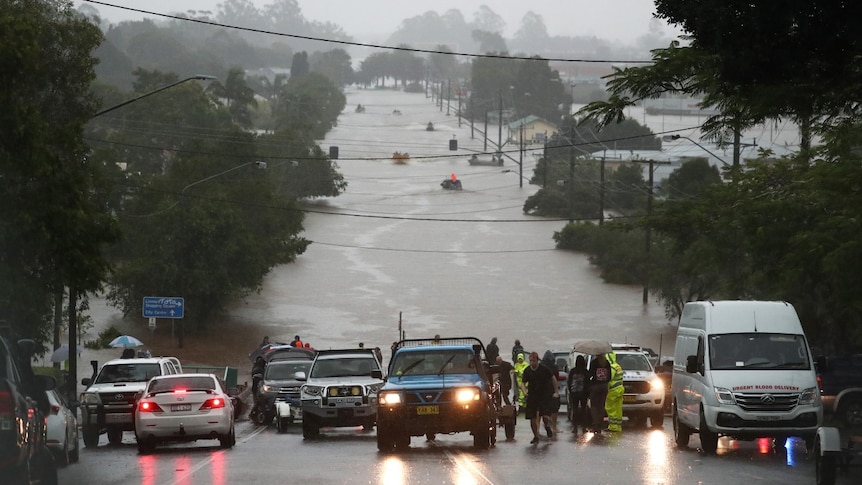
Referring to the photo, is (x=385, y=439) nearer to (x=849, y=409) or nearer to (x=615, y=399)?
(x=615, y=399)

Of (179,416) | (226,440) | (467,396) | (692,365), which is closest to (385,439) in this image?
(467,396)

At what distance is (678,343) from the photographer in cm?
2622

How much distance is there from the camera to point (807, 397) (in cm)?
2219

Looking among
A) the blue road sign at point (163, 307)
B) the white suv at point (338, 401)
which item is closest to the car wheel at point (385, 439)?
the white suv at point (338, 401)

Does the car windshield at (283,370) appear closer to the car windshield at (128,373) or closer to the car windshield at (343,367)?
the car windshield at (343,367)

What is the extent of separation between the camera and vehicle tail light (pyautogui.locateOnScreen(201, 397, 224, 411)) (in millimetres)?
24328

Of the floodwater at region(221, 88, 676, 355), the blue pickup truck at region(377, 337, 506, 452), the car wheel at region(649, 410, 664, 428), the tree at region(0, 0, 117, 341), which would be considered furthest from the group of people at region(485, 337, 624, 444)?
the floodwater at region(221, 88, 676, 355)

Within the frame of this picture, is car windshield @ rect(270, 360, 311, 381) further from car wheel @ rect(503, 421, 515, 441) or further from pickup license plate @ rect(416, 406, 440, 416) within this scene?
pickup license plate @ rect(416, 406, 440, 416)

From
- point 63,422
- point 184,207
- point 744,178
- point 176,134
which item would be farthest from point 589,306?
point 63,422

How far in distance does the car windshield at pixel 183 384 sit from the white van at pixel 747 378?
8.40 meters

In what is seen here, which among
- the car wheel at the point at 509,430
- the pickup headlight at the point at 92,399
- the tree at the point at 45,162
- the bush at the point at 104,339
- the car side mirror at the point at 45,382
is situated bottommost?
the bush at the point at 104,339

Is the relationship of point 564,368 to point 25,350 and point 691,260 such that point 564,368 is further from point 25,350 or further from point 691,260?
point 25,350

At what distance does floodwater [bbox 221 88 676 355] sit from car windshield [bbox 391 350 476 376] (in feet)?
144

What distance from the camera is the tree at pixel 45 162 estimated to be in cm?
2727
